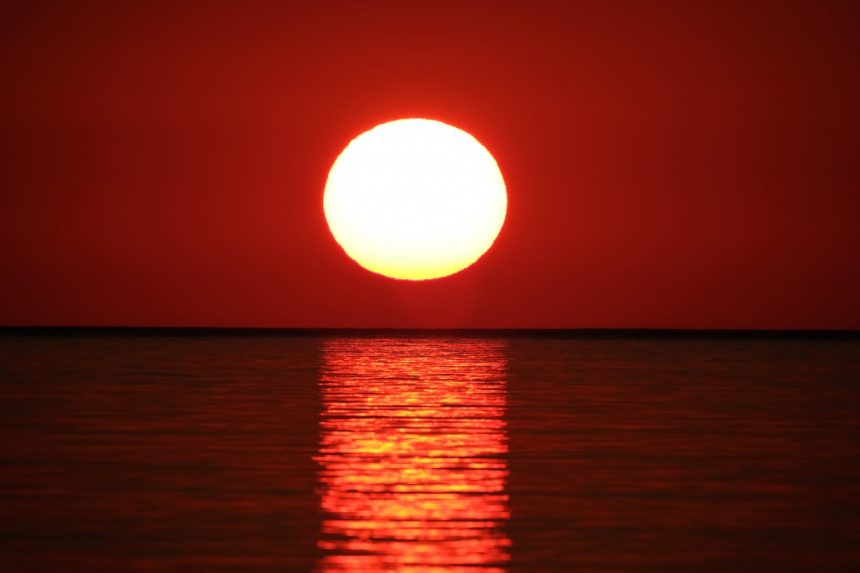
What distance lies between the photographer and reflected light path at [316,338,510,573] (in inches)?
146

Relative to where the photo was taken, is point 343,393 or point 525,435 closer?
point 525,435

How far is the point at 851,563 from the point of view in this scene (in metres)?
3.58

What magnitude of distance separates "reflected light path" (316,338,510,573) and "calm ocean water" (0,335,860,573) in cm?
2

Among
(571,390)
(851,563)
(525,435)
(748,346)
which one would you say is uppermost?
(748,346)

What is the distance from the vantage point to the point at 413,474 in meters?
5.14

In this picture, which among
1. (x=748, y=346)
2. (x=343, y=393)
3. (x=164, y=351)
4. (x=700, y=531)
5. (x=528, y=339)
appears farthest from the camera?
(x=528, y=339)

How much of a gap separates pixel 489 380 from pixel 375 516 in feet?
20.2

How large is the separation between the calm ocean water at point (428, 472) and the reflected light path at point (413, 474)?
2 centimetres

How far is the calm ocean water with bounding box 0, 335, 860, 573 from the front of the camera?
3.73 meters

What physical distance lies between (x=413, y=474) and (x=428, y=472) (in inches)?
3.1

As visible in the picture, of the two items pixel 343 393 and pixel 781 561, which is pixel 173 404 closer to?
pixel 343 393

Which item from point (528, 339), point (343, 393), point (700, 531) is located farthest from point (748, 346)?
point (700, 531)

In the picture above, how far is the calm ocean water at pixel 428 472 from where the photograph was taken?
373 cm

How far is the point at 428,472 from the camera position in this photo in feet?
17.0
